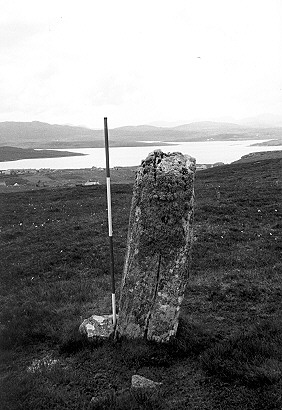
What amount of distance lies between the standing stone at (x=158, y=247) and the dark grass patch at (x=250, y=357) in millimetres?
1251

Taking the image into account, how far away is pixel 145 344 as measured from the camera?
337 inches

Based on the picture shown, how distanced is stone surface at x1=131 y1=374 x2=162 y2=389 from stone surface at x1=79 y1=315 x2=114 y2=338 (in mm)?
1769

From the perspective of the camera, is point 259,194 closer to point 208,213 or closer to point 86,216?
point 208,213

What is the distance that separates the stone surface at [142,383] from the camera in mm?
7133

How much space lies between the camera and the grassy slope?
7023 mm

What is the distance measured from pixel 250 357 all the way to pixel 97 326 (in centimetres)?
345

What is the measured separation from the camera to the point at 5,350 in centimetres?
884

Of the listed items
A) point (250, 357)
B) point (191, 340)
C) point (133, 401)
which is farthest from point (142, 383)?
point (250, 357)

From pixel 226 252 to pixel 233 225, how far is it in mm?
4057

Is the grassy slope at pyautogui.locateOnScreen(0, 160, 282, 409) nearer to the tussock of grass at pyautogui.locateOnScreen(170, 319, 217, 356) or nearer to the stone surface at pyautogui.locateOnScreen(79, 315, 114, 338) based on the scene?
the tussock of grass at pyautogui.locateOnScreen(170, 319, 217, 356)

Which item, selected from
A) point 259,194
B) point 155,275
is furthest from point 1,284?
point 259,194

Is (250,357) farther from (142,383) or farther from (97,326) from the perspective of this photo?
(97,326)

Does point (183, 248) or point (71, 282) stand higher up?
point (183, 248)

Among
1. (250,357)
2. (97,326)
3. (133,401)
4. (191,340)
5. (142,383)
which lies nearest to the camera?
(133,401)
